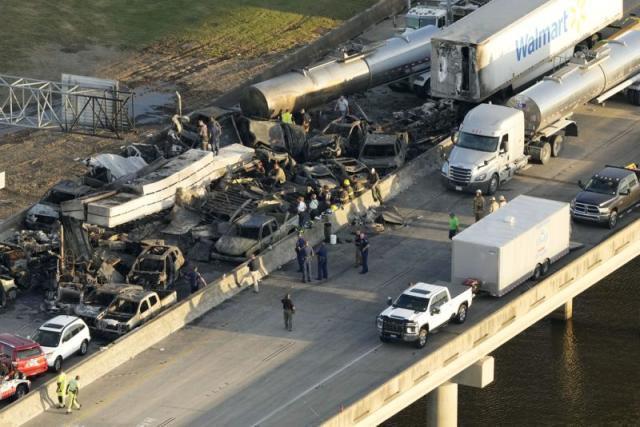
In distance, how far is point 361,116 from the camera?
83.6 m

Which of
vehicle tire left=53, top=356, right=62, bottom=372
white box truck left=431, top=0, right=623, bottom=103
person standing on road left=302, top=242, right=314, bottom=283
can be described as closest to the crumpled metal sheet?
person standing on road left=302, top=242, right=314, bottom=283

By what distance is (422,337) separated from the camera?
61344 millimetres

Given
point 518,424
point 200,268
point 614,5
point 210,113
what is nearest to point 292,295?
point 200,268

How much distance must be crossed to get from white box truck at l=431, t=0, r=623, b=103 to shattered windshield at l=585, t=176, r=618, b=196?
985cm

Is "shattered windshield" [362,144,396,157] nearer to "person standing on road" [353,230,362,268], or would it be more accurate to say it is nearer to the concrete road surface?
the concrete road surface

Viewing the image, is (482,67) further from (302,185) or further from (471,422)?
(471,422)

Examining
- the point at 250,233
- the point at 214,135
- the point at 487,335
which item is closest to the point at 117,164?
the point at 214,135

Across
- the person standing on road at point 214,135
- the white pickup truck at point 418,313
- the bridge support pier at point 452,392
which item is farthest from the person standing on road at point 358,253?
the person standing on road at point 214,135

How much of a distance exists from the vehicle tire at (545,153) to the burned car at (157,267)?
1619 cm

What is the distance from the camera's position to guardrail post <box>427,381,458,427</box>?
2466 inches

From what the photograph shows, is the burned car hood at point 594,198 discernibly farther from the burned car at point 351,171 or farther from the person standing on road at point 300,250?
the person standing on road at point 300,250

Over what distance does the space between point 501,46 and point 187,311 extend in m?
22.0

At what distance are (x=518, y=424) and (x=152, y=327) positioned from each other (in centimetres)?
1280

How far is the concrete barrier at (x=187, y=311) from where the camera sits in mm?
58156
